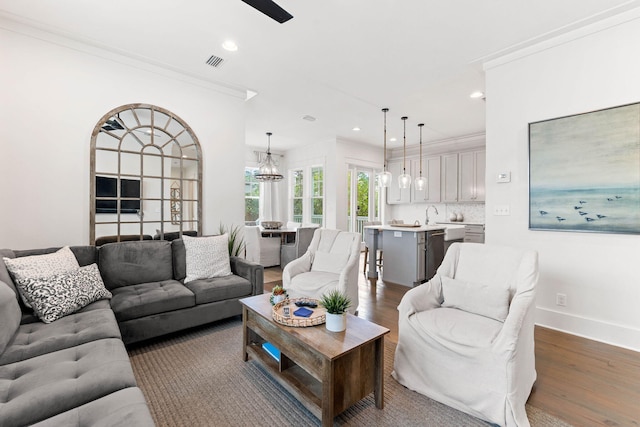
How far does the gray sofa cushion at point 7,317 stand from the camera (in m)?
1.59

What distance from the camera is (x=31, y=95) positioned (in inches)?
110

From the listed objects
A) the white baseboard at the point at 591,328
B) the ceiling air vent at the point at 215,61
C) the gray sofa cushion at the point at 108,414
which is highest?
the ceiling air vent at the point at 215,61

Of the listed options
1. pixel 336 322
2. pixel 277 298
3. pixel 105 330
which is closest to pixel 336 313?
pixel 336 322

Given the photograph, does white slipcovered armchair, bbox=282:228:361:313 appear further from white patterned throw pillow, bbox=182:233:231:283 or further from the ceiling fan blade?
the ceiling fan blade

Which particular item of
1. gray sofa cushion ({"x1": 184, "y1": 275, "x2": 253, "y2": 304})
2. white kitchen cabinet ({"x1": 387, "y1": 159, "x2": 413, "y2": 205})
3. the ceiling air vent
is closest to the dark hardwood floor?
gray sofa cushion ({"x1": 184, "y1": 275, "x2": 253, "y2": 304})

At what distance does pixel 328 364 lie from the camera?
1.52 metres

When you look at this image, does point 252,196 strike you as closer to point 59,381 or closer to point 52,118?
point 52,118

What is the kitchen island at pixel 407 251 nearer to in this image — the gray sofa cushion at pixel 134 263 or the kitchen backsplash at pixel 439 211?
the kitchen backsplash at pixel 439 211

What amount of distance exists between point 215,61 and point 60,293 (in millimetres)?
2752

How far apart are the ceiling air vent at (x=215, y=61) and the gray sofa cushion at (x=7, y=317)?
279 centimetres

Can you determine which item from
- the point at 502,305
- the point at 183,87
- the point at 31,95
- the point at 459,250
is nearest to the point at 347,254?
the point at 459,250

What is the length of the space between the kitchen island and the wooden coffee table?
2.84 m

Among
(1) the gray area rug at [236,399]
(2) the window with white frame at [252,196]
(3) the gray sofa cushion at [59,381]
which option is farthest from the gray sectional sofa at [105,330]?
(2) the window with white frame at [252,196]

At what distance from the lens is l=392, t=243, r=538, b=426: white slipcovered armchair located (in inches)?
63.2
